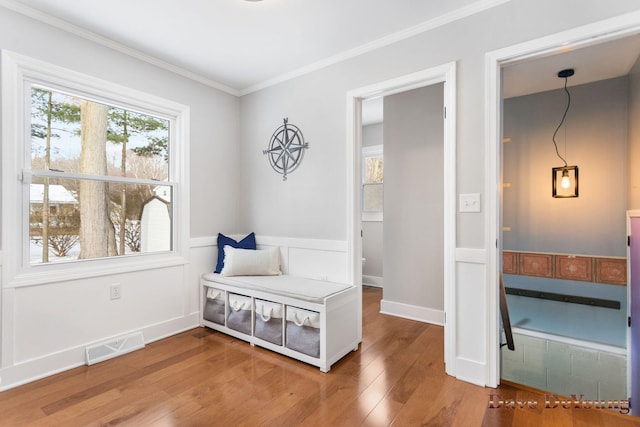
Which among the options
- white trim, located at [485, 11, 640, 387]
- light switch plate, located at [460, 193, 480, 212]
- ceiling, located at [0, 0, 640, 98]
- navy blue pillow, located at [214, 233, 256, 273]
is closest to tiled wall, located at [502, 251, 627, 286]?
ceiling, located at [0, 0, 640, 98]

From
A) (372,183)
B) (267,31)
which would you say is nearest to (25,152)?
(267,31)

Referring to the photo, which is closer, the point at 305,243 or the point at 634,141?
the point at 634,141

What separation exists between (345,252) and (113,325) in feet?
6.57

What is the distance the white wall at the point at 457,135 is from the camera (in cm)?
198

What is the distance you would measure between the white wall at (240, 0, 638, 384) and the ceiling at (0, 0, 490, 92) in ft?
0.44

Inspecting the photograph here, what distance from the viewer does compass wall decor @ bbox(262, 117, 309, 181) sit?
3057mm

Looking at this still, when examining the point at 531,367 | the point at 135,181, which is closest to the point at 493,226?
the point at 531,367

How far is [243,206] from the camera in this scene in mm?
3564

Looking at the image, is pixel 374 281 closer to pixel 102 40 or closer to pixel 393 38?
pixel 393 38

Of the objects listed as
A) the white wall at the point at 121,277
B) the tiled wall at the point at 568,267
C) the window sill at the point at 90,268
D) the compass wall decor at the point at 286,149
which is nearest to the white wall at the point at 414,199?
the compass wall decor at the point at 286,149

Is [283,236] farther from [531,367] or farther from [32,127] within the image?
[531,367]

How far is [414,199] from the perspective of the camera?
3357 mm

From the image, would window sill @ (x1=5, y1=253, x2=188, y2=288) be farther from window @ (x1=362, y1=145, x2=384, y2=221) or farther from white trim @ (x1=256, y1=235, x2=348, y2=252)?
window @ (x1=362, y1=145, x2=384, y2=221)

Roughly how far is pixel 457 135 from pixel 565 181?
6.93ft
